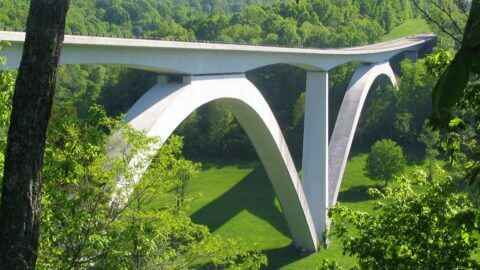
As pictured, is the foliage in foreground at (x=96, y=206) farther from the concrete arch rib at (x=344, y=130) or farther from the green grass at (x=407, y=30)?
the green grass at (x=407, y=30)

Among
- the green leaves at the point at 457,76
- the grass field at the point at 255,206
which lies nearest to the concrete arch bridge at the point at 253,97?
the grass field at the point at 255,206

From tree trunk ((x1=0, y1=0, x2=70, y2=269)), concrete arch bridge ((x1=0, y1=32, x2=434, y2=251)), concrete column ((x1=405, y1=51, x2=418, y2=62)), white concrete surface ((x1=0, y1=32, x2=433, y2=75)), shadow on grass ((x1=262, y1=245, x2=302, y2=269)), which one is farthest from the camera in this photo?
concrete column ((x1=405, y1=51, x2=418, y2=62))

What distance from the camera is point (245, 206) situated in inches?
1436

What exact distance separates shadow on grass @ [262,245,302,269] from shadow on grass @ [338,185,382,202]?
8.89 metres

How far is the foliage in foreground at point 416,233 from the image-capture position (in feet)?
25.1

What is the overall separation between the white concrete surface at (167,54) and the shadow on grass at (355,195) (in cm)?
1214

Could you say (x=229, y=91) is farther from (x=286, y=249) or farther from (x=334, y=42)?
→ (x=334, y=42)

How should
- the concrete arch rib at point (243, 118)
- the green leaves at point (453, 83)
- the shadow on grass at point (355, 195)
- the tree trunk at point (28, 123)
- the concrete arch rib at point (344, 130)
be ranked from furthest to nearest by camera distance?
1. the shadow on grass at point (355, 195)
2. the concrete arch rib at point (344, 130)
3. the concrete arch rib at point (243, 118)
4. the tree trunk at point (28, 123)
5. the green leaves at point (453, 83)

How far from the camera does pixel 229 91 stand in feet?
69.3

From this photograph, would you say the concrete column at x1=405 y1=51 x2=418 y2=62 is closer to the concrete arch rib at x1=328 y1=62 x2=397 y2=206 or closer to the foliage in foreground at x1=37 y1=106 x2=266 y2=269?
the concrete arch rib at x1=328 y1=62 x2=397 y2=206

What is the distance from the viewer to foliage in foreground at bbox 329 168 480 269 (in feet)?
25.1

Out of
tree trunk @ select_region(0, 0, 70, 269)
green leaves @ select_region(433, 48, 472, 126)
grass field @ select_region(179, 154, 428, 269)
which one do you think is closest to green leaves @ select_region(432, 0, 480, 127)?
green leaves @ select_region(433, 48, 472, 126)

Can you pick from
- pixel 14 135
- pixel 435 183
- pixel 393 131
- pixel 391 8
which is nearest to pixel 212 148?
pixel 393 131

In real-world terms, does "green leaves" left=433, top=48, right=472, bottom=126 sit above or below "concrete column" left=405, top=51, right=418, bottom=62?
below
